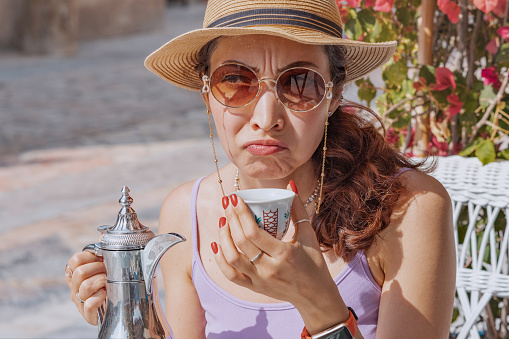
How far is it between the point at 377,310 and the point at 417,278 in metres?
0.17

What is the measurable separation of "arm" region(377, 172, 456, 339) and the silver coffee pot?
0.66 m

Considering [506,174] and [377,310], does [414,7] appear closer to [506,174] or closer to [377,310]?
[506,174]

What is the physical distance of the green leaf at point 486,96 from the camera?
2563 millimetres

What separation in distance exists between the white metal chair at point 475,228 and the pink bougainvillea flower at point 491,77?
30cm

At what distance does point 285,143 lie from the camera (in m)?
1.66

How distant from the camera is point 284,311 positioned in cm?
179

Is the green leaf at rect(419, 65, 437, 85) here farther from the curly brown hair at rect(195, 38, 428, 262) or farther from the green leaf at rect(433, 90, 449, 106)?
the curly brown hair at rect(195, 38, 428, 262)

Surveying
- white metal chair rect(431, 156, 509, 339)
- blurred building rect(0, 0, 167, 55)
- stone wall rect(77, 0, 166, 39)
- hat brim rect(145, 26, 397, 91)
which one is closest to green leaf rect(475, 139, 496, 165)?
white metal chair rect(431, 156, 509, 339)

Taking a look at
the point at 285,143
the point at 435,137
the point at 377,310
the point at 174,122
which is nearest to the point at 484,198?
the point at 435,137

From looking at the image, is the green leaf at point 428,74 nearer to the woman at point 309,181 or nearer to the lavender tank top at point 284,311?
the woman at point 309,181

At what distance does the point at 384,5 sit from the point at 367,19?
20 cm

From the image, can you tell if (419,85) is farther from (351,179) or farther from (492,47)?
(351,179)

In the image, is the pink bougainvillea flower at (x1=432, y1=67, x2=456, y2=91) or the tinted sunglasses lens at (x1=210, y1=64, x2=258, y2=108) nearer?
the tinted sunglasses lens at (x1=210, y1=64, x2=258, y2=108)

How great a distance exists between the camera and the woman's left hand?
1293mm
